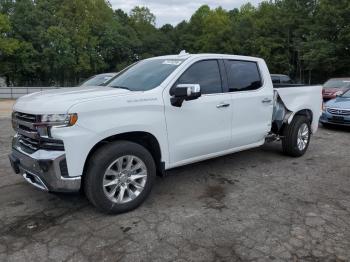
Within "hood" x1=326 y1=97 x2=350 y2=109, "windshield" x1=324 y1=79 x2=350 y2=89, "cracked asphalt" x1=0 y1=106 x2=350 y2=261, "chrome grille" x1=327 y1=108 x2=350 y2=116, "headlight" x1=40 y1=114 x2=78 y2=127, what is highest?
"headlight" x1=40 y1=114 x2=78 y2=127

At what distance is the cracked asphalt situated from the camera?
331cm

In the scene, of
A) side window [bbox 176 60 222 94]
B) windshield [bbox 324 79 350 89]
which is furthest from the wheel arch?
windshield [bbox 324 79 350 89]

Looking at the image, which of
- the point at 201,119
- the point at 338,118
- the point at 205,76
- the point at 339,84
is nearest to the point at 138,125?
the point at 201,119

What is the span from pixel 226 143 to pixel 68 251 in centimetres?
272

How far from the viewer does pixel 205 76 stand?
16.2 ft

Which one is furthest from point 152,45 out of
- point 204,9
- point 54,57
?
point 54,57

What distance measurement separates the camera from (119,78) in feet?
17.0

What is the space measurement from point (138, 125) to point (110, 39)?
4861cm

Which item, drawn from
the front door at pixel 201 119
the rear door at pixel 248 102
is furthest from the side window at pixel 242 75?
the front door at pixel 201 119

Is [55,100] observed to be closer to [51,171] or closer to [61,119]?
[61,119]

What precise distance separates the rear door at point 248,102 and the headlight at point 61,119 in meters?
2.45

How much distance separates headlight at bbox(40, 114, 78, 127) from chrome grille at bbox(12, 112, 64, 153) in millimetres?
104

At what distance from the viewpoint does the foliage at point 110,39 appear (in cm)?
3170

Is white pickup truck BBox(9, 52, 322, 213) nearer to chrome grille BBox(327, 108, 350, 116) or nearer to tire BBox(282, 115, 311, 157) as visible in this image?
tire BBox(282, 115, 311, 157)
